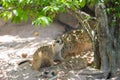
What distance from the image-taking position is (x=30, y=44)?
7539 mm

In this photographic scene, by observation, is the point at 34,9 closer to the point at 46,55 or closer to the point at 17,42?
the point at 46,55

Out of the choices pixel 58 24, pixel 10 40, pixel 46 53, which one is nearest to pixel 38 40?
pixel 10 40

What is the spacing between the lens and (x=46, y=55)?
5625 mm

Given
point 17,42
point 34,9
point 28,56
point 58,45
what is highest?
point 34,9

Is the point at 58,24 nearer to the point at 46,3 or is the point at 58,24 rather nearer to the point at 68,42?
the point at 68,42

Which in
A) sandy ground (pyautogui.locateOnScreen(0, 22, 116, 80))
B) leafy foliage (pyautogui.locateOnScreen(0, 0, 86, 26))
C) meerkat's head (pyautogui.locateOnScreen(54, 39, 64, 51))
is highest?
leafy foliage (pyautogui.locateOnScreen(0, 0, 86, 26))

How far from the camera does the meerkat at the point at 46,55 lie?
17.9ft

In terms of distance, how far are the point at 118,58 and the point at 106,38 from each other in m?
0.41

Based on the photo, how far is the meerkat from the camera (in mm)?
5469

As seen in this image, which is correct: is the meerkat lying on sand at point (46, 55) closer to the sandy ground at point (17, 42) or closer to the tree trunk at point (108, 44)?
the sandy ground at point (17, 42)

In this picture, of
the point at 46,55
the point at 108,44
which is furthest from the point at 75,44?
the point at 108,44

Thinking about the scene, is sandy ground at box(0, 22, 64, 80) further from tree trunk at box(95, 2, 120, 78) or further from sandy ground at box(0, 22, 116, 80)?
tree trunk at box(95, 2, 120, 78)

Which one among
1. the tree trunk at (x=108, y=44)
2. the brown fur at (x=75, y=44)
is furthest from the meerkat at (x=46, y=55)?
the tree trunk at (x=108, y=44)

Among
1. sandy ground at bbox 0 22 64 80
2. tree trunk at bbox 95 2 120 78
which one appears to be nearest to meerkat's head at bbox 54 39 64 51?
sandy ground at bbox 0 22 64 80
